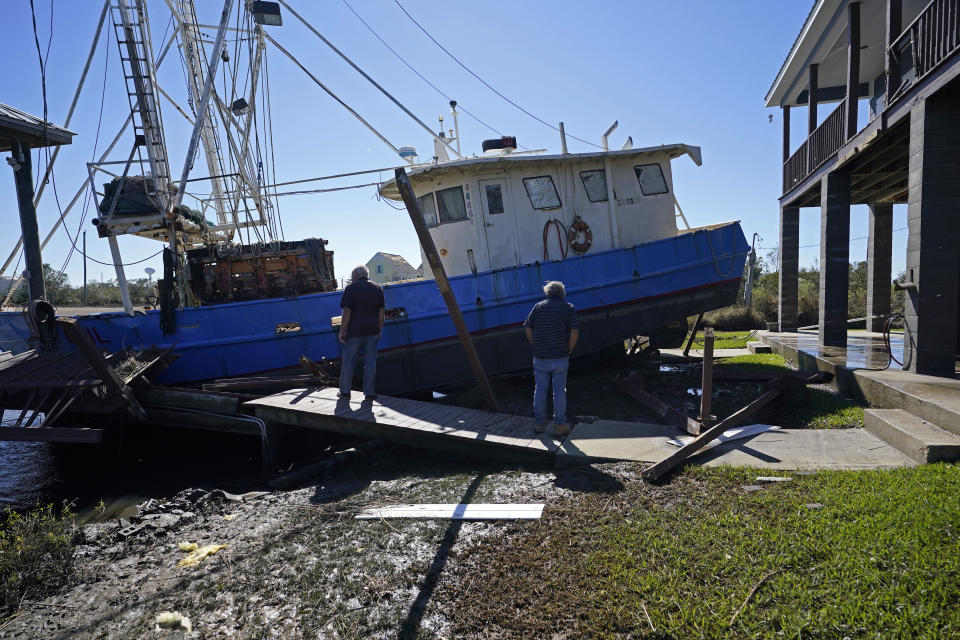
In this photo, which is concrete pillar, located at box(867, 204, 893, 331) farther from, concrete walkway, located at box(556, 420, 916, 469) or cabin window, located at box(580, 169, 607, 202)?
concrete walkway, located at box(556, 420, 916, 469)

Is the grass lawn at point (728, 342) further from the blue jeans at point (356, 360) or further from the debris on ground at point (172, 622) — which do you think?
the debris on ground at point (172, 622)

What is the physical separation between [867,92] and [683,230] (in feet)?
24.0

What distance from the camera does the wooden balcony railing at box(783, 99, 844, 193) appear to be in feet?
31.5

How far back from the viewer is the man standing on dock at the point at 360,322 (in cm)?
602

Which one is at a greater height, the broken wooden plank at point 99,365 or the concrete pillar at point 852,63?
the concrete pillar at point 852,63

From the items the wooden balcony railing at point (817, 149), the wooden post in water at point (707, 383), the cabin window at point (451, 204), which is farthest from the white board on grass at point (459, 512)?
the wooden balcony railing at point (817, 149)

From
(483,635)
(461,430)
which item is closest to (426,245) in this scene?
(461,430)

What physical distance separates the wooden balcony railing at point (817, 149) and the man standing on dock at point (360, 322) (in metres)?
Result: 8.72

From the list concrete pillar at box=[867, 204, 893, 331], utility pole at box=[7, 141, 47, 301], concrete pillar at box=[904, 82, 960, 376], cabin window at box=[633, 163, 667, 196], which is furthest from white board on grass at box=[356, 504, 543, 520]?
concrete pillar at box=[867, 204, 893, 331]

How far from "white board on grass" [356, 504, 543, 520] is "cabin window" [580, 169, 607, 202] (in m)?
6.90

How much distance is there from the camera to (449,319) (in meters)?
8.75

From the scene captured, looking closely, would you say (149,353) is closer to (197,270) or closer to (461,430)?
(197,270)

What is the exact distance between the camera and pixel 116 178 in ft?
29.2

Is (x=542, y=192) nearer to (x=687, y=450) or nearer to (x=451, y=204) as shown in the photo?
(x=451, y=204)
